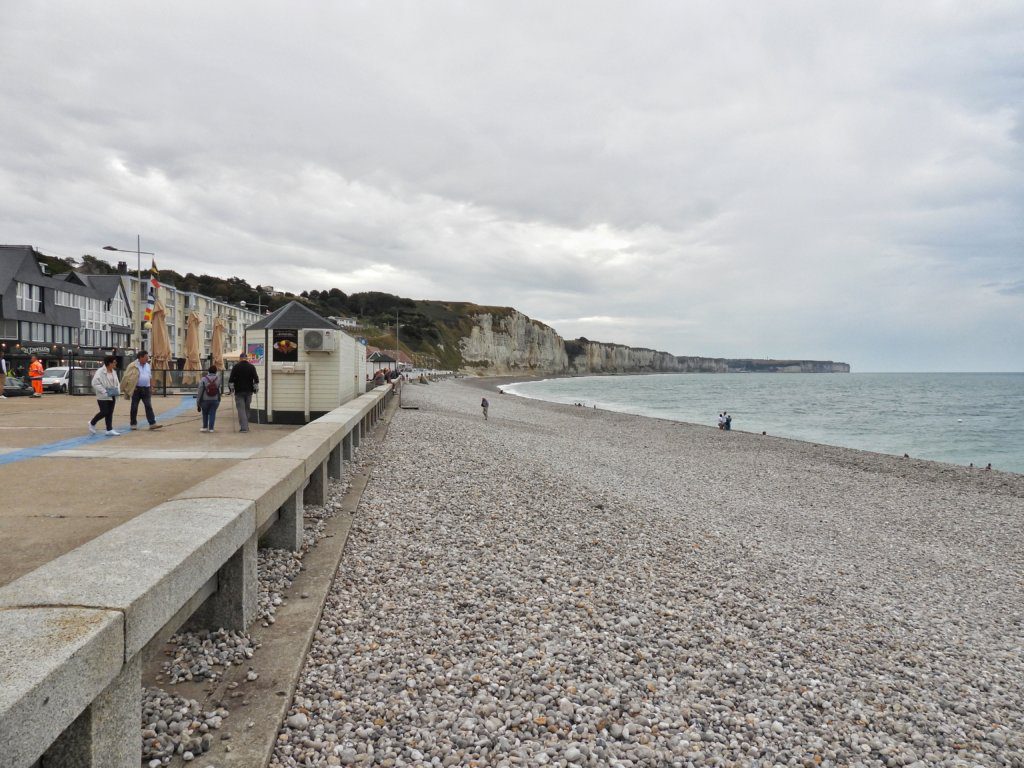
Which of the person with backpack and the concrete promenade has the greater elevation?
the person with backpack

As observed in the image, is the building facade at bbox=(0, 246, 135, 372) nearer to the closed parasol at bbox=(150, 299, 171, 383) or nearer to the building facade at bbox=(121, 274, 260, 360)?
the building facade at bbox=(121, 274, 260, 360)

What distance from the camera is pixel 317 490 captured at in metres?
7.86

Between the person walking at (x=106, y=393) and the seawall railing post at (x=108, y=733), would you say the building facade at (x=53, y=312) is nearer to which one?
the person walking at (x=106, y=393)

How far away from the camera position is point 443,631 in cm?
479

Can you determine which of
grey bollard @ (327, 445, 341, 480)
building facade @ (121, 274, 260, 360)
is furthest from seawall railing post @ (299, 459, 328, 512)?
building facade @ (121, 274, 260, 360)

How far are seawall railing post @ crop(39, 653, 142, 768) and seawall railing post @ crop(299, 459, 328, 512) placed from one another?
5246 mm

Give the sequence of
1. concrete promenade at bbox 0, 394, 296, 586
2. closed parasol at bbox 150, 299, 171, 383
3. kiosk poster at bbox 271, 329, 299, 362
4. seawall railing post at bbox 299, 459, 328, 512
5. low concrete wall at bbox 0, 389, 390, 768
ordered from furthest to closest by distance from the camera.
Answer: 1. closed parasol at bbox 150, 299, 171, 383
2. kiosk poster at bbox 271, 329, 299, 362
3. seawall railing post at bbox 299, 459, 328, 512
4. concrete promenade at bbox 0, 394, 296, 586
5. low concrete wall at bbox 0, 389, 390, 768

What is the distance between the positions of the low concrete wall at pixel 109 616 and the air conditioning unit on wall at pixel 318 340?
952cm

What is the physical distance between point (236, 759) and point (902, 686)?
5082 mm

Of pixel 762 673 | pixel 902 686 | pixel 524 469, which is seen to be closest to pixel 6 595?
pixel 762 673

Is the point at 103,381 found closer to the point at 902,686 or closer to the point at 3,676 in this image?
the point at 3,676

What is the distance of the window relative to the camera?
43406 millimetres

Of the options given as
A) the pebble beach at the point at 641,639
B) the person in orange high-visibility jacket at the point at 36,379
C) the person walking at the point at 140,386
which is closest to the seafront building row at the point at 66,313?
the person in orange high-visibility jacket at the point at 36,379

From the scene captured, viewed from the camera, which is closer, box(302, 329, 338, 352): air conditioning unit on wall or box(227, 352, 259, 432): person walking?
box(227, 352, 259, 432): person walking
